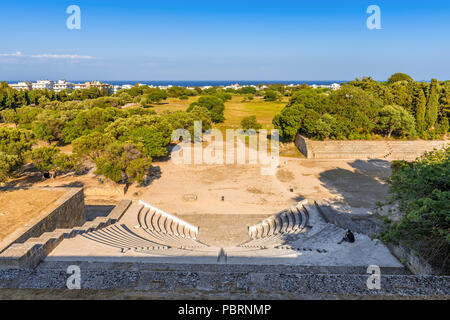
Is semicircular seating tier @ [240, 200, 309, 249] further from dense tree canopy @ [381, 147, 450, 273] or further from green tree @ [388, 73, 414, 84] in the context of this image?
green tree @ [388, 73, 414, 84]

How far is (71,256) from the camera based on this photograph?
12031 mm

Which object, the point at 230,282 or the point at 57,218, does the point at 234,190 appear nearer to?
the point at 57,218

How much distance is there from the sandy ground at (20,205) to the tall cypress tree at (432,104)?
4316 centimetres

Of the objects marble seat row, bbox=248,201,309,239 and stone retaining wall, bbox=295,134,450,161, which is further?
stone retaining wall, bbox=295,134,450,161

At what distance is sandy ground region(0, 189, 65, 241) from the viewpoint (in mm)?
14328

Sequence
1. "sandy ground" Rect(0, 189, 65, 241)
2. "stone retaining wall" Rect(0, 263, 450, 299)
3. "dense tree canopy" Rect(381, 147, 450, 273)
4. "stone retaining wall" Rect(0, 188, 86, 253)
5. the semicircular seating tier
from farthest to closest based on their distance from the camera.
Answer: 1. the semicircular seating tier
2. "sandy ground" Rect(0, 189, 65, 241)
3. "stone retaining wall" Rect(0, 188, 86, 253)
4. "dense tree canopy" Rect(381, 147, 450, 273)
5. "stone retaining wall" Rect(0, 263, 450, 299)

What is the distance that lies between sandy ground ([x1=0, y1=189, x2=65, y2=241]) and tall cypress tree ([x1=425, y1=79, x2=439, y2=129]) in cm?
4316

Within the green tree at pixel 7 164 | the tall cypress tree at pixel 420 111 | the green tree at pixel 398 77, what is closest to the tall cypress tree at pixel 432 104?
the tall cypress tree at pixel 420 111

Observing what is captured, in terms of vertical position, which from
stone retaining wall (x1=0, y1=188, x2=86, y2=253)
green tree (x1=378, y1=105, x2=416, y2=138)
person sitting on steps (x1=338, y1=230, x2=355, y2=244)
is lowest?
person sitting on steps (x1=338, y1=230, x2=355, y2=244)

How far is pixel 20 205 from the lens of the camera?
54.0ft

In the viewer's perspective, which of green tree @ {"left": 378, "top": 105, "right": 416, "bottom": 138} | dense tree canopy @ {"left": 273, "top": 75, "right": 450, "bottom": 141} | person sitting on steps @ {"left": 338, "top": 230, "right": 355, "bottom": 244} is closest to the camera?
person sitting on steps @ {"left": 338, "top": 230, "right": 355, "bottom": 244}

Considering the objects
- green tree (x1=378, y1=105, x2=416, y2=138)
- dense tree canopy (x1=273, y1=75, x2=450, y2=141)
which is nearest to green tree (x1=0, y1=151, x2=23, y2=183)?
dense tree canopy (x1=273, y1=75, x2=450, y2=141)

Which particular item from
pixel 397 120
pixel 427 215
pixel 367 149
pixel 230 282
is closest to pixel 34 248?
pixel 230 282

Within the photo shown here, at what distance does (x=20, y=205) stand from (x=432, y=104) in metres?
45.9
